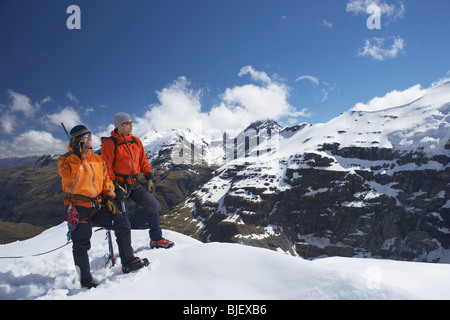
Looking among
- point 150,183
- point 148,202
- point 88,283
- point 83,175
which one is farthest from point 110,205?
point 150,183

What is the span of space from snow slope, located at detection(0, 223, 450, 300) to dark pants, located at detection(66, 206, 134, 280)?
A: 448 millimetres

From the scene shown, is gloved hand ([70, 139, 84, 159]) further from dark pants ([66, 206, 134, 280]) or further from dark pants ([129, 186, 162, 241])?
dark pants ([129, 186, 162, 241])

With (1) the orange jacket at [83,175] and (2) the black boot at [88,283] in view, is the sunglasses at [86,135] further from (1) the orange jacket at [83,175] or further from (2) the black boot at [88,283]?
(2) the black boot at [88,283]

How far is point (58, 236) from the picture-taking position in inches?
440

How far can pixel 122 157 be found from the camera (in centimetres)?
695

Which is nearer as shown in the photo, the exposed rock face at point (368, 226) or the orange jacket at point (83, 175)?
the orange jacket at point (83, 175)

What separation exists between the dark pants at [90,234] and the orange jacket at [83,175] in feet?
1.15

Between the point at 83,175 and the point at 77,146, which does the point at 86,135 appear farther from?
the point at 83,175

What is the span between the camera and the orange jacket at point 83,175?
5402mm

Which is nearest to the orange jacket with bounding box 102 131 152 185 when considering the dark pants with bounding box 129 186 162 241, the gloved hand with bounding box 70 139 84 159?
the dark pants with bounding box 129 186 162 241

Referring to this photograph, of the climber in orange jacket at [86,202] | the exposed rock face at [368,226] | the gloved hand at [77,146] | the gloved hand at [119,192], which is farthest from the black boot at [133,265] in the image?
the exposed rock face at [368,226]

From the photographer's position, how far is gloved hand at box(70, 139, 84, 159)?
5559 millimetres
